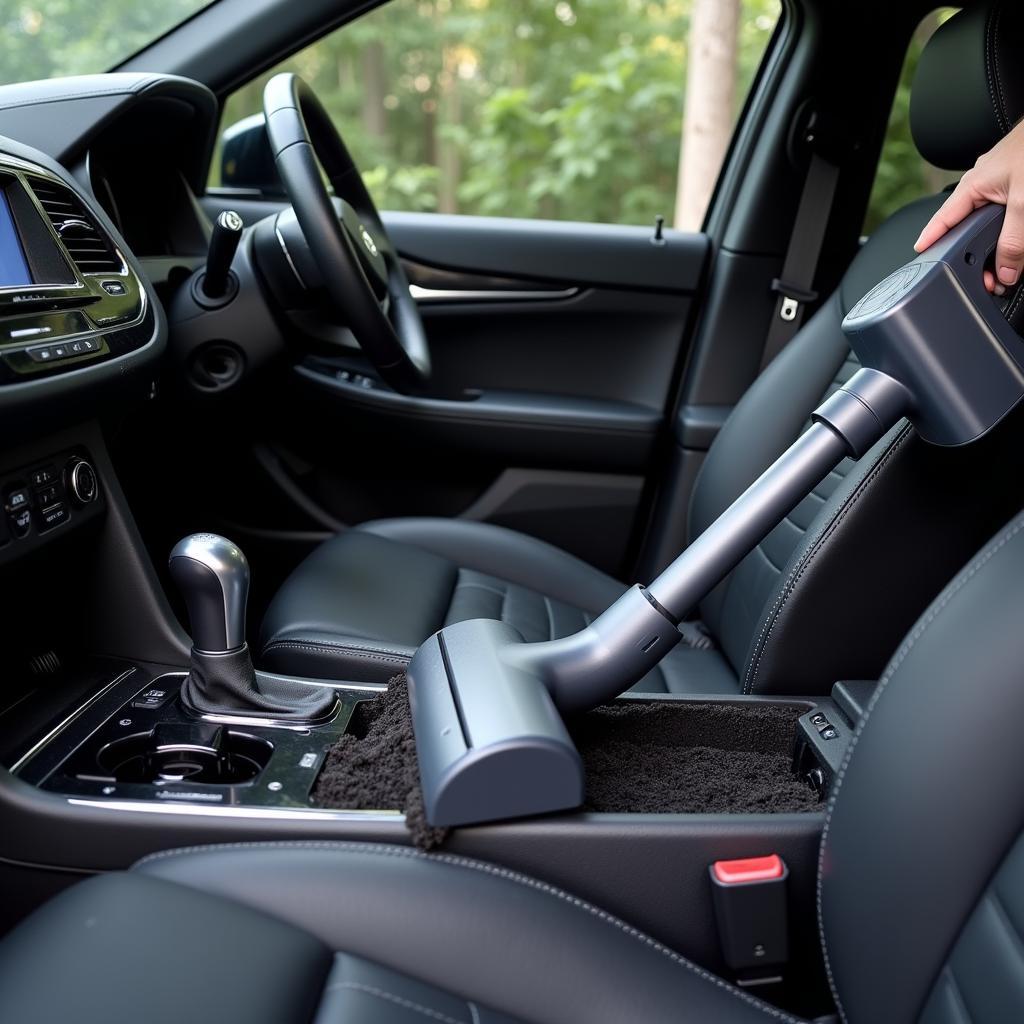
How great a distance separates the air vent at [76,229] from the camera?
125 centimetres

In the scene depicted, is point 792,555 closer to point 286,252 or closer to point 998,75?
point 998,75

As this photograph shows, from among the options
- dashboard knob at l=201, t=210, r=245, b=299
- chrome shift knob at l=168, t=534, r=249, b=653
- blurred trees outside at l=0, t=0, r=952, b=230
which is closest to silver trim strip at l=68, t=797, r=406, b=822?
chrome shift knob at l=168, t=534, r=249, b=653

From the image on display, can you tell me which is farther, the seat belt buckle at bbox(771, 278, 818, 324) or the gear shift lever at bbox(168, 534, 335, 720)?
the seat belt buckle at bbox(771, 278, 818, 324)

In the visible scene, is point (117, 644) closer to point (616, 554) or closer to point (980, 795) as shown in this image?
point (980, 795)

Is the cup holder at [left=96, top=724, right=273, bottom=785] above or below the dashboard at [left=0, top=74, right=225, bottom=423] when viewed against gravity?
below

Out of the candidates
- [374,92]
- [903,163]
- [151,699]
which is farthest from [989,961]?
[374,92]

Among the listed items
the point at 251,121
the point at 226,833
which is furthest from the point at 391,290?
the point at 226,833

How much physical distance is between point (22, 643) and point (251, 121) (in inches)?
45.0

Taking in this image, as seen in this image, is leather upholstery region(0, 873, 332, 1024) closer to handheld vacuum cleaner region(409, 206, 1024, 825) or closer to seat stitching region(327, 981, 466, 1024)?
seat stitching region(327, 981, 466, 1024)

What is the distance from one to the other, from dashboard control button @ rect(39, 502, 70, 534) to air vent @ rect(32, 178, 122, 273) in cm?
28

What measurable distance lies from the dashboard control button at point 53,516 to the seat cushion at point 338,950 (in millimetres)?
402

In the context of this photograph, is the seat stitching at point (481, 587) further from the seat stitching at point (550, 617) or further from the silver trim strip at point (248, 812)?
the silver trim strip at point (248, 812)

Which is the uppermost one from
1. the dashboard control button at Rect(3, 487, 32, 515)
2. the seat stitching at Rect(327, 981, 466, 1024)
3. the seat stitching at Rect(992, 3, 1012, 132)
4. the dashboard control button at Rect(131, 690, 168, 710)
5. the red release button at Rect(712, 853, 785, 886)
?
the seat stitching at Rect(992, 3, 1012, 132)

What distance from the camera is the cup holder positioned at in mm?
1026
